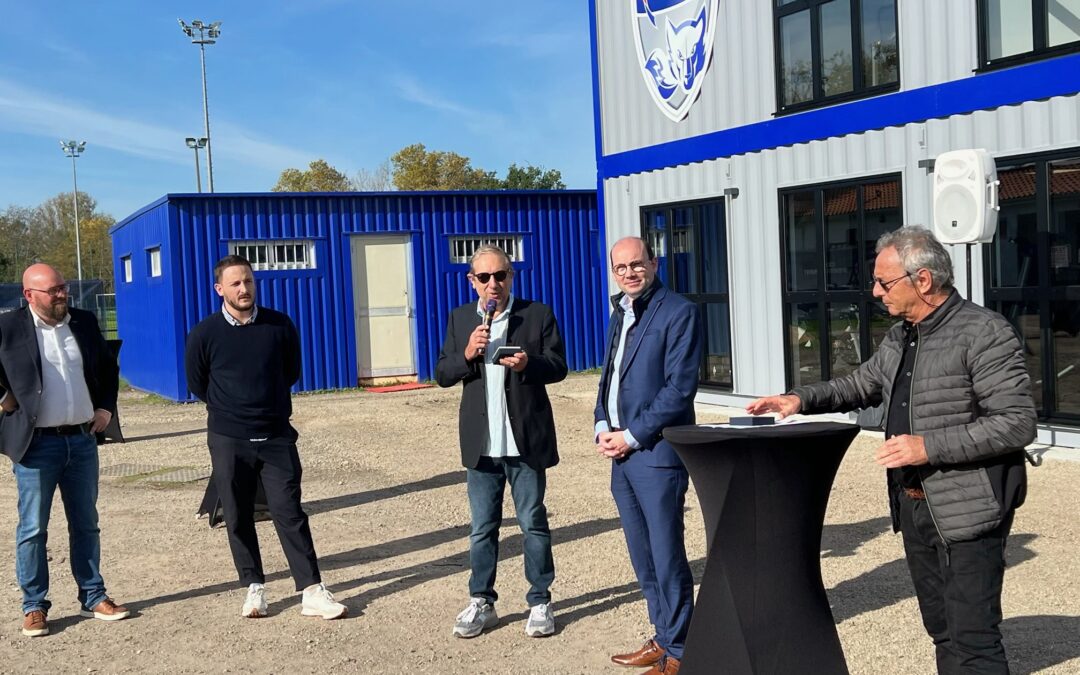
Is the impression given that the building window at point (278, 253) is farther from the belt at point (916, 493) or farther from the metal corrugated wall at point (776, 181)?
Result: the belt at point (916, 493)

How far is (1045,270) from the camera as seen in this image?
9.34 metres

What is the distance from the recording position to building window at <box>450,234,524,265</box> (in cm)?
1925

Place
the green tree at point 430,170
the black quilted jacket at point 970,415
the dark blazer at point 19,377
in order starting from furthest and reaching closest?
the green tree at point 430,170
the dark blazer at point 19,377
the black quilted jacket at point 970,415

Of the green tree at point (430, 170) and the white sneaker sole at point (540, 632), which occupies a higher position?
the green tree at point (430, 170)

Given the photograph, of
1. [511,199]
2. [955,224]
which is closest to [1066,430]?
[955,224]

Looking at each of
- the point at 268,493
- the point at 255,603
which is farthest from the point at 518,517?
the point at 255,603

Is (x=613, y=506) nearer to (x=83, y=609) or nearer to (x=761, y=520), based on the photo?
(x=83, y=609)

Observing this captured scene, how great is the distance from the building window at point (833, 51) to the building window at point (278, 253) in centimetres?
921

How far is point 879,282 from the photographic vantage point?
3.71 metres

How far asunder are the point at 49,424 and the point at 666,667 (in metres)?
3.41

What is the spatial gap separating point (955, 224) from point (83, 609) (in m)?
7.02

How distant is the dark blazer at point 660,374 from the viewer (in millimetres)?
4492

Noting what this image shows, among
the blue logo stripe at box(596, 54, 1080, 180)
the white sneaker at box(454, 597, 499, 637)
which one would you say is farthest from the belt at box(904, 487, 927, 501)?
the blue logo stripe at box(596, 54, 1080, 180)

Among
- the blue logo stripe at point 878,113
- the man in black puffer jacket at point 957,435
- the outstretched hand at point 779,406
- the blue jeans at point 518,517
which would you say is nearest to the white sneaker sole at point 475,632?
the blue jeans at point 518,517
